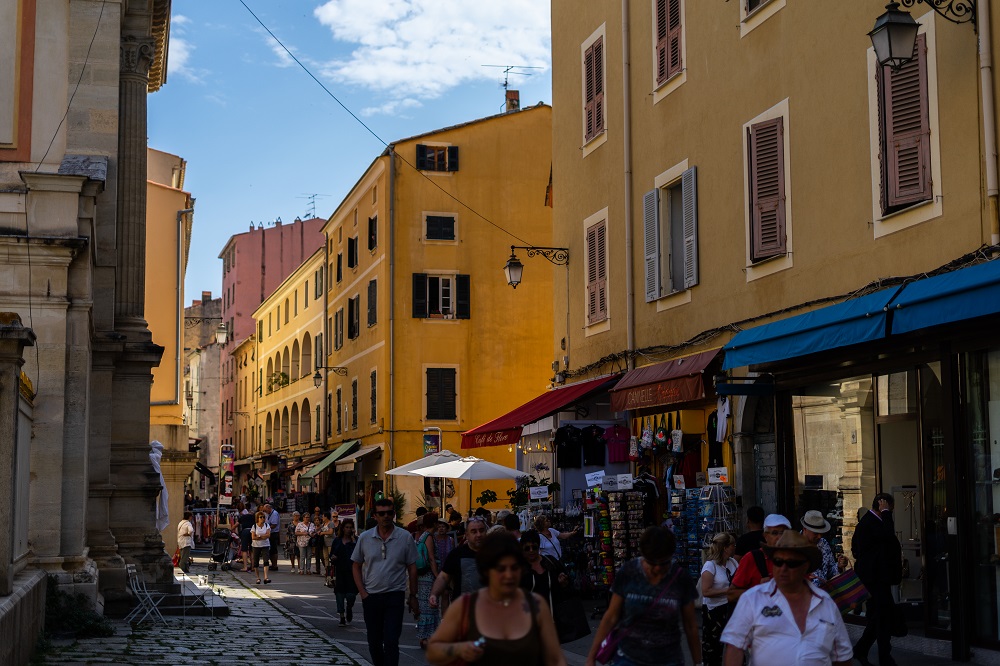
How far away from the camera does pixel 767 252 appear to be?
1622 cm

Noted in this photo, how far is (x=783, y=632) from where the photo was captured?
6070 mm

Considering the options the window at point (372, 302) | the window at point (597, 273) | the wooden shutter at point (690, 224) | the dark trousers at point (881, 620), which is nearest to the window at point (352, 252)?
the window at point (372, 302)

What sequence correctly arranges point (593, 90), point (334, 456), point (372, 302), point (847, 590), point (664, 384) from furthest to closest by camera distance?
point (334, 456) < point (372, 302) < point (593, 90) < point (664, 384) < point (847, 590)

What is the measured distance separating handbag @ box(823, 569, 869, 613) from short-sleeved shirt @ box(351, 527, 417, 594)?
3.98m

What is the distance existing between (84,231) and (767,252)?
784 cm

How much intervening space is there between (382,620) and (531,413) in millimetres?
10705

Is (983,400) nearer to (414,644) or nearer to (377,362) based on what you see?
(414,644)

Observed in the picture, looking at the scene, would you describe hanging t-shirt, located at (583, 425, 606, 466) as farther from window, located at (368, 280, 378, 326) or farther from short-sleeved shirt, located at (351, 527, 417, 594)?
window, located at (368, 280, 378, 326)

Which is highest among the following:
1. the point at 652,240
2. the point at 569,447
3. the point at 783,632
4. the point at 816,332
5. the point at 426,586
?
the point at 652,240

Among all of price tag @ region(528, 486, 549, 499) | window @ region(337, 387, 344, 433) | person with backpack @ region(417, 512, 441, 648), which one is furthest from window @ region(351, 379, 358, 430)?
person with backpack @ region(417, 512, 441, 648)

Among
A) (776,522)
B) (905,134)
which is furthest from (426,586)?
(905,134)

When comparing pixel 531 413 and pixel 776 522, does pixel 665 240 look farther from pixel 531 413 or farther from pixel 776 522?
pixel 776 522

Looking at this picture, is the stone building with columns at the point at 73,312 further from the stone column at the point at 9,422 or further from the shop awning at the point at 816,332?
the shop awning at the point at 816,332

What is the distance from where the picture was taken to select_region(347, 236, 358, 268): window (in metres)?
45.4
